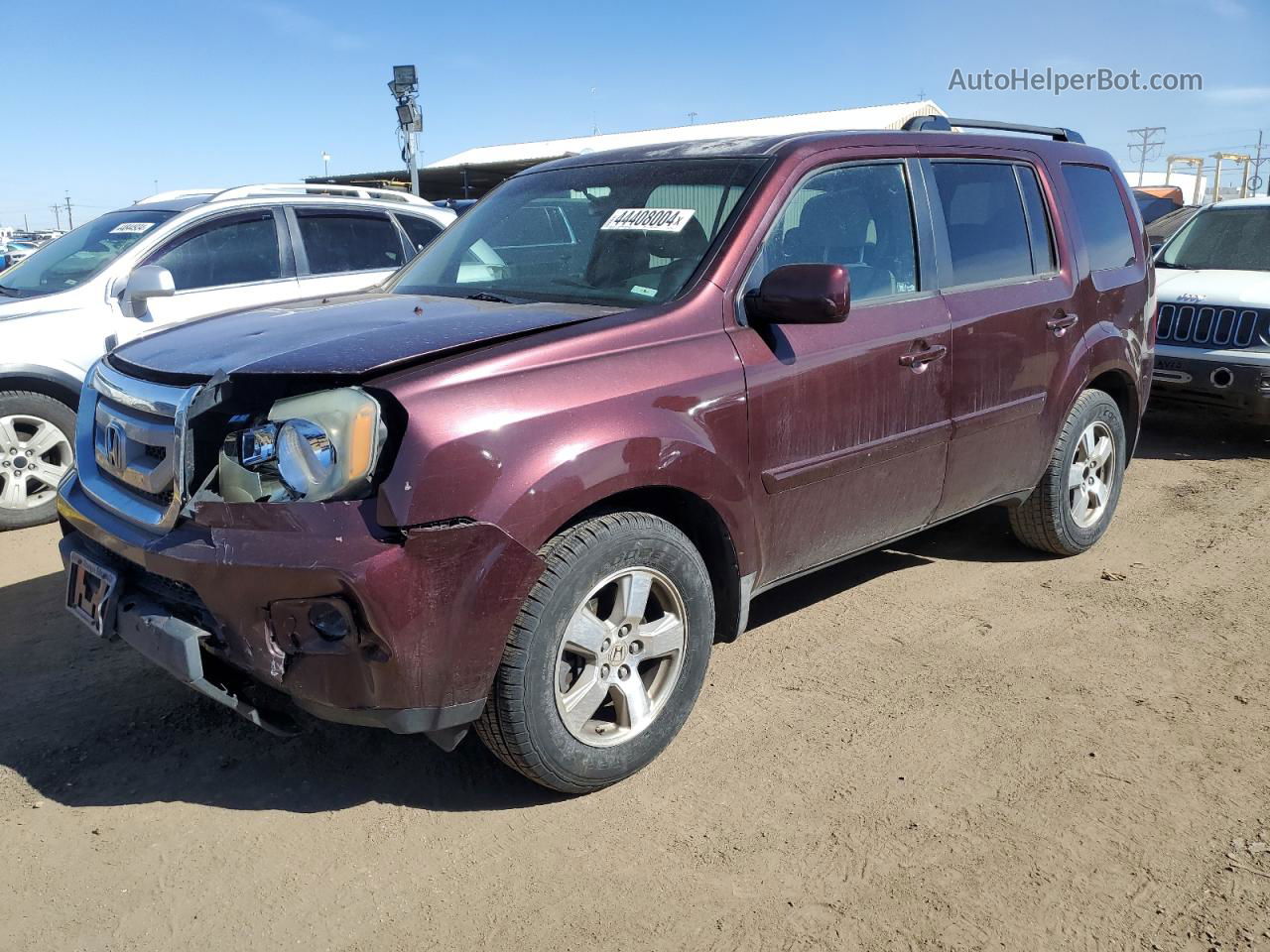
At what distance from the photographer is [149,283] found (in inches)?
211

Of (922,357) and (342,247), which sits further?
(342,247)

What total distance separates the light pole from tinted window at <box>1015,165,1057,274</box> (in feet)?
46.2

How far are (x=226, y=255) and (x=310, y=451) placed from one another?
4.47 m

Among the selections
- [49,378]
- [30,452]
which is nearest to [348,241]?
[49,378]

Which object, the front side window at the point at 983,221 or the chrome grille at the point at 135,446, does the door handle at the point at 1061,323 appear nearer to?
Answer: the front side window at the point at 983,221

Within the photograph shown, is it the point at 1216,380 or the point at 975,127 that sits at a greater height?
the point at 975,127

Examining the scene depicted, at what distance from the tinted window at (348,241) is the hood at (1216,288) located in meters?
5.29

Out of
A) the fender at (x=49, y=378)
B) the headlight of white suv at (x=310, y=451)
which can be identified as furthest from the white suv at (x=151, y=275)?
the headlight of white suv at (x=310, y=451)

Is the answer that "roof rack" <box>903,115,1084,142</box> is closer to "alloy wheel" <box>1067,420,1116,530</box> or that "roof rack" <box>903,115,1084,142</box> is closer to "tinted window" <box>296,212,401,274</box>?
"alloy wheel" <box>1067,420,1116,530</box>

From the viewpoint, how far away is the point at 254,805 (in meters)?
2.87

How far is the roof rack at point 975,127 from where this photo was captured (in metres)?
4.33

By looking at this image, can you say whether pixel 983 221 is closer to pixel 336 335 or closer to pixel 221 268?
pixel 336 335

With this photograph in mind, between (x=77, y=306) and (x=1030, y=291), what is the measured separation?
16.7ft

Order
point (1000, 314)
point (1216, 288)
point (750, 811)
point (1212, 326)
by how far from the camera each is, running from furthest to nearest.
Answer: point (1216, 288), point (1212, 326), point (1000, 314), point (750, 811)
